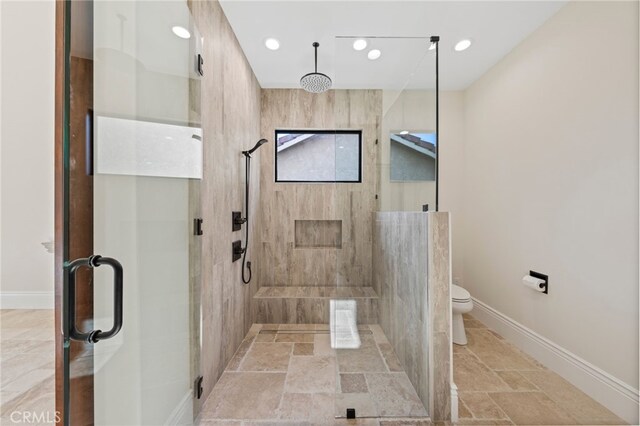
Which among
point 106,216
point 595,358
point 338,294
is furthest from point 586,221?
point 106,216

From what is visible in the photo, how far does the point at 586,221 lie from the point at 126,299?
2.66 m

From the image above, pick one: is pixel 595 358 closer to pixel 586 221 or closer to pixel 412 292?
pixel 586 221

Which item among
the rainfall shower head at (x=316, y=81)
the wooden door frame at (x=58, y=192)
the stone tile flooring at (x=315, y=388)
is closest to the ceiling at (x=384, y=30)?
the rainfall shower head at (x=316, y=81)

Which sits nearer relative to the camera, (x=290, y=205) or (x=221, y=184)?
(x=221, y=184)

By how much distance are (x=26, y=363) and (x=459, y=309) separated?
2.89 m

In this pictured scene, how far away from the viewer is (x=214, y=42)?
6.10 feet

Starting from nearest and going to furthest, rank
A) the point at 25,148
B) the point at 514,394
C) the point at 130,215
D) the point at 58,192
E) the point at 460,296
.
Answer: the point at 58,192 → the point at 130,215 → the point at 25,148 → the point at 514,394 → the point at 460,296

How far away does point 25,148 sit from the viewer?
1.54m

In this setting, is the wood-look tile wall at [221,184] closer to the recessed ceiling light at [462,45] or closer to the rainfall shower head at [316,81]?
the rainfall shower head at [316,81]

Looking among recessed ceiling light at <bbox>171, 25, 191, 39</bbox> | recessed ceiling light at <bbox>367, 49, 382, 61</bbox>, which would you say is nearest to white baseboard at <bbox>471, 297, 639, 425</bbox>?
recessed ceiling light at <bbox>367, 49, 382, 61</bbox>

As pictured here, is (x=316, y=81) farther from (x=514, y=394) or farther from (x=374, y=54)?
(x=514, y=394)

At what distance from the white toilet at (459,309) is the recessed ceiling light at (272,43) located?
266cm

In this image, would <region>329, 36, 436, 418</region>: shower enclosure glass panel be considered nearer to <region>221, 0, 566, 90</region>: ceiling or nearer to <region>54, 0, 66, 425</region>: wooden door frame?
<region>221, 0, 566, 90</region>: ceiling

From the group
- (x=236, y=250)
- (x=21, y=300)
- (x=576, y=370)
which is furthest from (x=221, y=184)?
(x=576, y=370)
